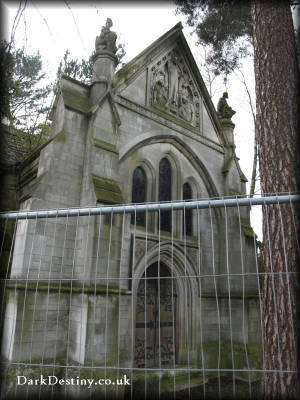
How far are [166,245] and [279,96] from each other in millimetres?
5816

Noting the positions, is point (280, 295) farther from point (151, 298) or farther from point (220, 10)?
point (220, 10)

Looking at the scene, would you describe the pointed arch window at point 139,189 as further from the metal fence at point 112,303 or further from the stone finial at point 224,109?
the stone finial at point 224,109

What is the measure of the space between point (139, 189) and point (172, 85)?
14.0 ft

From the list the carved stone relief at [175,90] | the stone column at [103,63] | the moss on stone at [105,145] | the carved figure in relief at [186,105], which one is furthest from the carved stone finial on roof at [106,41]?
the carved figure in relief at [186,105]

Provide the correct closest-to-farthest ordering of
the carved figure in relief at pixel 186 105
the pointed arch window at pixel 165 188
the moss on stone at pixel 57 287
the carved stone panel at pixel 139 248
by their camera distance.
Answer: the moss on stone at pixel 57 287 < the carved stone panel at pixel 139 248 < the pointed arch window at pixel 165 188 < the carved figure in relief at pixel 186 105

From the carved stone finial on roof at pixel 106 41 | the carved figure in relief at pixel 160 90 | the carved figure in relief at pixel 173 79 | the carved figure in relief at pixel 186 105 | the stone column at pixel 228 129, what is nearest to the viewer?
the carved stone finial on roof at pixel 106 41

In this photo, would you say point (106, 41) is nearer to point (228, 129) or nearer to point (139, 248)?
point (139, 248)

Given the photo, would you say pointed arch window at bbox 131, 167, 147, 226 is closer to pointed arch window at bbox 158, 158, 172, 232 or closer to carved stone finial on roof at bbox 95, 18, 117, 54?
pointed arch window at bbox 158, 158, 172, 232

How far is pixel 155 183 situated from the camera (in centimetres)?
901

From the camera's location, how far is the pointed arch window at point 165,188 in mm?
9320

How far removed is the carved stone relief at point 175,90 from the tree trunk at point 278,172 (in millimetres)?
5985

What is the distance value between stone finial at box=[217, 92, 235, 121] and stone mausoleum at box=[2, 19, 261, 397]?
0.47 metres

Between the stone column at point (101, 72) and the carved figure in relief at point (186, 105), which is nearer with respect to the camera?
the stone column at point (101, 72)

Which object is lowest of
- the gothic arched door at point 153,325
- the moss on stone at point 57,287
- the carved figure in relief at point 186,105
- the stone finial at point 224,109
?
the gothic arched door at point 153,325
